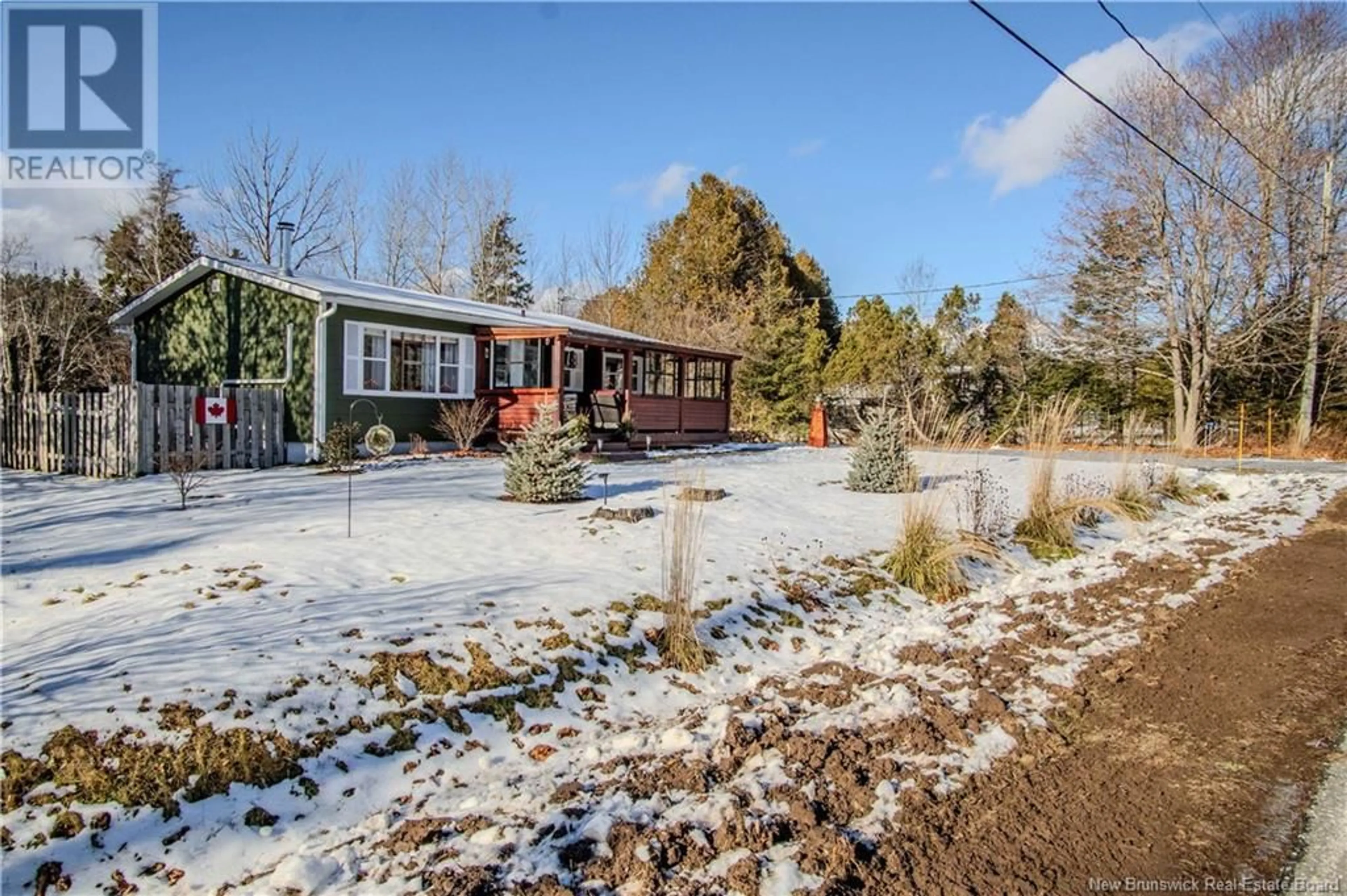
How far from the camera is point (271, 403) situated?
1238cm

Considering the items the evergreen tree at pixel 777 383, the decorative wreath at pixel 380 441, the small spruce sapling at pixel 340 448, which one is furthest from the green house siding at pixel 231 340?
the evergreen tree at pixel 777 383

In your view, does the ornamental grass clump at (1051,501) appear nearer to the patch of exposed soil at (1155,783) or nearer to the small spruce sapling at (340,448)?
the patch of exposed soil at (1155,783)

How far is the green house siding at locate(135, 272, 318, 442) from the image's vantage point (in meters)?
13.5

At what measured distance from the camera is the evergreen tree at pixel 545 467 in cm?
789

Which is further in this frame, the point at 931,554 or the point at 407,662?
the point at 931,554

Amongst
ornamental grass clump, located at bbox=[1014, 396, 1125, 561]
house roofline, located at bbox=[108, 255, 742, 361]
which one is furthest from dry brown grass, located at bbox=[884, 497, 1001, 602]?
house roofline, located at bbox=[108, 255, 742, 361]

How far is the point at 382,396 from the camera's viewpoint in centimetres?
1427

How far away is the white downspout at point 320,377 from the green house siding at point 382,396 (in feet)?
0.25

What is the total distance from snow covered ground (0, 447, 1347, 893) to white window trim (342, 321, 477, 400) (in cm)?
637

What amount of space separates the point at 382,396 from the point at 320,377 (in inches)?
52.8

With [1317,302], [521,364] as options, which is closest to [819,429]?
[521,364]

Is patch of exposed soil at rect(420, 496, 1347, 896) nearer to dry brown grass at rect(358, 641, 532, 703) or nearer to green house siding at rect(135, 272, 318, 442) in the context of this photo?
dry brown grass at rect(358, 641, 532, 703)

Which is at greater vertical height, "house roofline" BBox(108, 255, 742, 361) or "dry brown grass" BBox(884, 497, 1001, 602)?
"house roofline" BBox(108, 255, 742, 361)

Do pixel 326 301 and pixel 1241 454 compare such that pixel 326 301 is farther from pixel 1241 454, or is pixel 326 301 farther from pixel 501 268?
pixel 501 268
